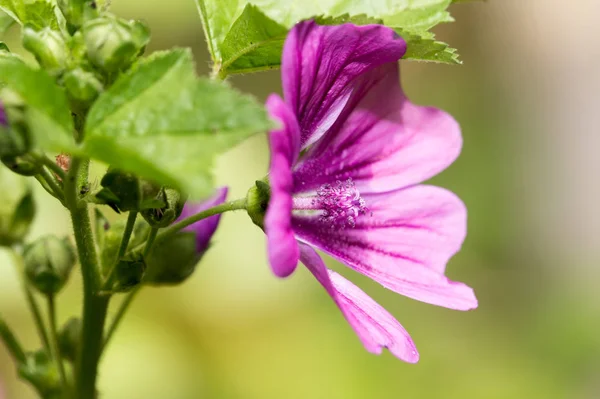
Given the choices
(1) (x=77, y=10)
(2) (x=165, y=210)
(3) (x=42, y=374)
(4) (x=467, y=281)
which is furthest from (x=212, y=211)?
(4) (x=467, y=281)

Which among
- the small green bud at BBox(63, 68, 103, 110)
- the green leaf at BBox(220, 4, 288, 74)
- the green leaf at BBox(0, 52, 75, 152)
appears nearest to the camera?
the green leaf at BBox(0, 52, 75, 152)

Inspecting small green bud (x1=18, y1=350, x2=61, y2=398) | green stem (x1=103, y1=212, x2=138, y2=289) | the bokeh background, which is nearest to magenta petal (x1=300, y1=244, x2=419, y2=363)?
green stem (x1=103, y1=212, x2=138, y2=289)

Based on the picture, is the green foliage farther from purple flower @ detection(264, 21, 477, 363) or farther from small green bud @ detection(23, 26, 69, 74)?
small green bud @ detection(23, 26, 69, 74)

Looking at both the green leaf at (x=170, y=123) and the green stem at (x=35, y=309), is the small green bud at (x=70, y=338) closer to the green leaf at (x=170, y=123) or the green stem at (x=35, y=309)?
the green stem at (x=35, y=309)

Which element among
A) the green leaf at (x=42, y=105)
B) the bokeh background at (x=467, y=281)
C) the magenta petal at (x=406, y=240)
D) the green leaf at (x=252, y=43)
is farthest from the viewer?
the bokeh background at (x=467, y=281)

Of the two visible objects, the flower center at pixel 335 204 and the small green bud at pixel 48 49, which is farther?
the flower center at pixel 335 204

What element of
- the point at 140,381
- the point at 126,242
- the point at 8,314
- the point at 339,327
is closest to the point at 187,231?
the point at 126,242

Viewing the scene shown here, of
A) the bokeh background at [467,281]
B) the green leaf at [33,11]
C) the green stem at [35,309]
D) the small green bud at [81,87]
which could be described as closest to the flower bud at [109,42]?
the small green bud at [81,87]
